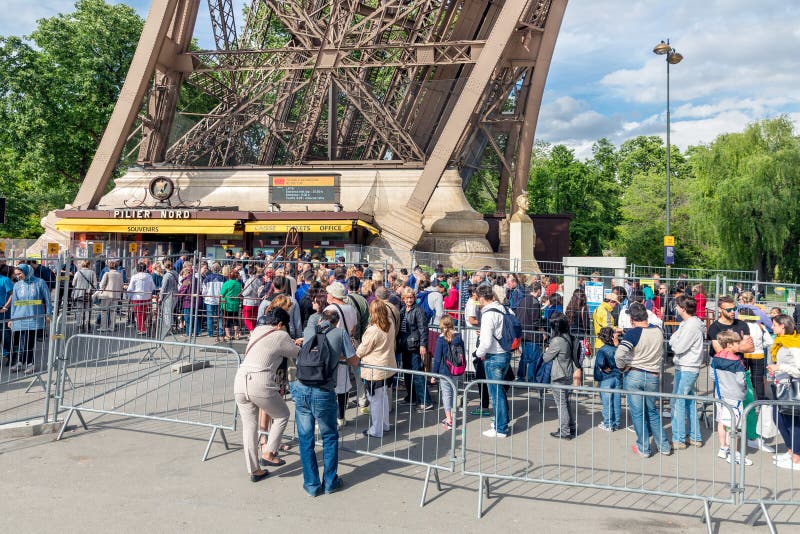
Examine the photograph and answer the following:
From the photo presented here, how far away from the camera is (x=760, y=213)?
1127 inches

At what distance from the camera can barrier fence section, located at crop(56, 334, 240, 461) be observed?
267 inches

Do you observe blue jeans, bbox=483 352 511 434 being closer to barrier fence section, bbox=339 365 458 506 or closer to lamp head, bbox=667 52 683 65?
barrier fence section, bbox=339 365 458 506

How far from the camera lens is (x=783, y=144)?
3080 centimetres

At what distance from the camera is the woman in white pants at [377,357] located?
6551 millimetres

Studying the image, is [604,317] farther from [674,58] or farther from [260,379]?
[674,58]

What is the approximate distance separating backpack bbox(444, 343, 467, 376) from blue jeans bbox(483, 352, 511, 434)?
0.32 meters

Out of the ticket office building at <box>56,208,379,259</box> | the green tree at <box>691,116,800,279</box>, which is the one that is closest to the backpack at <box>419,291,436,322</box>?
the ticket office building at <box>56,208,379,259</box>

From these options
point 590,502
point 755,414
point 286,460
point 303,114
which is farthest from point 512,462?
point 303,114

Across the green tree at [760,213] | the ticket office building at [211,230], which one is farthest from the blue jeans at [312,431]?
the green tree at [760,213]

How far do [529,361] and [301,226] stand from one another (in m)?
15.0

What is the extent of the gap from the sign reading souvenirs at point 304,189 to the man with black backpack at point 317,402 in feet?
59.2

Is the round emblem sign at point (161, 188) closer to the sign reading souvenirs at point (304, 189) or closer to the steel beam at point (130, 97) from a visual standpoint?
the steel beam at point (130, 97)

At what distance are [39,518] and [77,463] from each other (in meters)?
1.23

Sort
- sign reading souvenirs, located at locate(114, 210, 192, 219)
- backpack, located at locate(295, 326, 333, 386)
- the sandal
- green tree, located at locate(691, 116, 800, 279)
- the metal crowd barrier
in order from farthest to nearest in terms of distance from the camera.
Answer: green tree, located at locate(691, 116, 800, 279) < sign reading souvenirs, located at locate(114, 210, 192, 219) < the metal crowd barrier < the sandal < backpack, located at locate(295, 326, 333, 386)
